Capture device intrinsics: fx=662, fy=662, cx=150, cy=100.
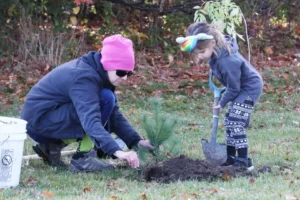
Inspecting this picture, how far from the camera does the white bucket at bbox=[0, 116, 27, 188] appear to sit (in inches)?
179

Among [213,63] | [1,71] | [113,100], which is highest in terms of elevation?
[213,63]

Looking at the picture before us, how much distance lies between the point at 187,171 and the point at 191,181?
0.73ft

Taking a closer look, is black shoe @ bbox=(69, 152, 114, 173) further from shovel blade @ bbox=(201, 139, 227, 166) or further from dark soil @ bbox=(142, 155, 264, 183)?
shovel blade @ bbox=(201, 139, 227, 166)

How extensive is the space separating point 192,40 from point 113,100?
791mm

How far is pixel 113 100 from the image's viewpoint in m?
5.28

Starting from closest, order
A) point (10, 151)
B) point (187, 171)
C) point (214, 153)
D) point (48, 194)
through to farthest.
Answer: point (48, 194) < point (10, 151) < point (187, 171) < point (214, 153)

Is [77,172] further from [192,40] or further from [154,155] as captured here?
[192,40]

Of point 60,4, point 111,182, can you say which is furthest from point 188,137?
point 60,4

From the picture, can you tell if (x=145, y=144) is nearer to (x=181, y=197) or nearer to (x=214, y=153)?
(x=214, y=153)

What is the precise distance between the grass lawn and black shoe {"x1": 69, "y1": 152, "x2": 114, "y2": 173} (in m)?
0.09

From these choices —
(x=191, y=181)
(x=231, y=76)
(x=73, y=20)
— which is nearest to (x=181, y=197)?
(x=191, y=181)

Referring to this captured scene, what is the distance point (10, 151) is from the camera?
181 inches

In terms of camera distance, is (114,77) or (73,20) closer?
(114,77)

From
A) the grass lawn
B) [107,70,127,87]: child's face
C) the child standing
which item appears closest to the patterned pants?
the child standing
